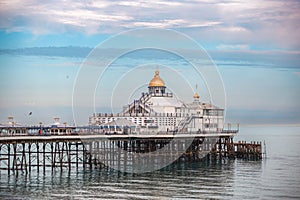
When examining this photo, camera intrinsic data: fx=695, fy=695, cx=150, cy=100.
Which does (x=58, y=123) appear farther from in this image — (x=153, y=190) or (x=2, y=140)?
(x=153, y=190)

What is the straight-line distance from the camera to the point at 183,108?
4439 inches

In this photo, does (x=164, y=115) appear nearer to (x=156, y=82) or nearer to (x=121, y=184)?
(x=156, y=82)

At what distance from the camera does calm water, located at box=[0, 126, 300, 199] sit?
2308 inches

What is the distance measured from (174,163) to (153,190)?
25.1 m

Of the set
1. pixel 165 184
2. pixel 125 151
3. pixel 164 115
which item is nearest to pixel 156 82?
pixel 164 115

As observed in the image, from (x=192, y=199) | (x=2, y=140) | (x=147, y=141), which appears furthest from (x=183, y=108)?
(x=192, y=199)

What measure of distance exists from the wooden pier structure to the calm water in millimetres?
2846

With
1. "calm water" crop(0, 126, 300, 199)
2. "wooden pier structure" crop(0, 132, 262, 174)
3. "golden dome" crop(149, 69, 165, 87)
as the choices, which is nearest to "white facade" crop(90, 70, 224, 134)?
"golden dome" crop(149, 69, 165, 87)

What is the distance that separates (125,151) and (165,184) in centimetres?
1831

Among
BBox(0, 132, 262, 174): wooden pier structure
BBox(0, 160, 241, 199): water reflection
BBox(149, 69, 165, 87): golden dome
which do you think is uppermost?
BBox(149, 69, 165, 87): golden dome

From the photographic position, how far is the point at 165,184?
65.6 metres

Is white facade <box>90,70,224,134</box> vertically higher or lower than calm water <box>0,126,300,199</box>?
higher

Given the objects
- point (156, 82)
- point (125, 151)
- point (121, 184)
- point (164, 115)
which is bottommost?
point (121, 184)

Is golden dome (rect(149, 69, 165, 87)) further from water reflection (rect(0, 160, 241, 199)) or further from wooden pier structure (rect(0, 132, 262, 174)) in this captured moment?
water reflection (rect(0, 160, 241, 199))
